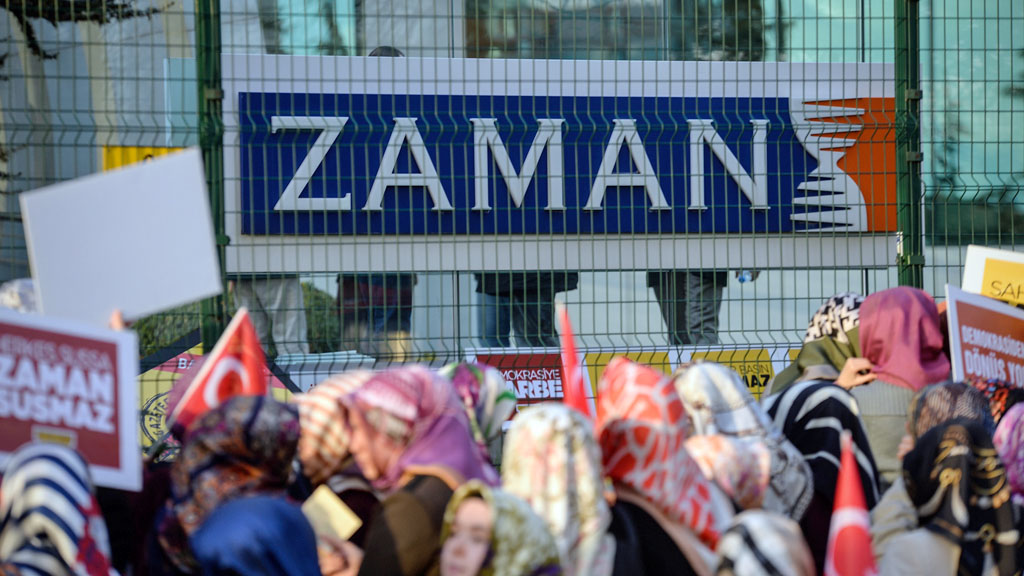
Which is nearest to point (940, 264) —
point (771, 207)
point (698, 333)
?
point (771, 207)

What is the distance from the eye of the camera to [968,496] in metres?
3.60

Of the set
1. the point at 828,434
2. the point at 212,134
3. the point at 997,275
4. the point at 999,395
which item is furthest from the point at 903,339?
the point at 212,134

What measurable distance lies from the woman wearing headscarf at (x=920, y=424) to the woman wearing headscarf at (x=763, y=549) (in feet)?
2.72

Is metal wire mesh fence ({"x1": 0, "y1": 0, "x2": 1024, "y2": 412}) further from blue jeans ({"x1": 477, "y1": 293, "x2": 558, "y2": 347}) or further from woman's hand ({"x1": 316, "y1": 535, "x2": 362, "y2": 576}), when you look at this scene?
woman's hand ({"x1": 316, "y1": 535, "x2": 362, "y2": 576})

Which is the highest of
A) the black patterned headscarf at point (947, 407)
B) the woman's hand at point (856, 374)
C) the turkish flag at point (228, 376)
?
the turkish flag at point (228, 376)

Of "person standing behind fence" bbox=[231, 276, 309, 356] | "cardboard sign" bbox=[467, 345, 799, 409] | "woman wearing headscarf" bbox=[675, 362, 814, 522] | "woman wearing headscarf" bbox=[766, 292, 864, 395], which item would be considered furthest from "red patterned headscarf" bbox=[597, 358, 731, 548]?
"person standing behind fence" bbox=[231, 276, 309, 356]

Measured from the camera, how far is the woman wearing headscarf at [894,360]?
4.59 m

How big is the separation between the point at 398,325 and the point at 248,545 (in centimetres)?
353

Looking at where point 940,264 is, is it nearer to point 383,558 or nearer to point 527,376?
point 527,376

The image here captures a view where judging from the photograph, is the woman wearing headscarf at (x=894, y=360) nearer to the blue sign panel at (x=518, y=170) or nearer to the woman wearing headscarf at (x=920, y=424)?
the woman wearing headscarf at (x=920, y=424)

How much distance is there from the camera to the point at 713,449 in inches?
147

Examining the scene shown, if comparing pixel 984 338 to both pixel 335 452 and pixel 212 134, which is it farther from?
pixel 212 134

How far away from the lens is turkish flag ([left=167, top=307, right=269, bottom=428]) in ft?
12.6

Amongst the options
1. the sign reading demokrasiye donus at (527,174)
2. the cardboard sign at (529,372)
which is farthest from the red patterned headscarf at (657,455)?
the sign reading demokrasiye donus at (527,174)
